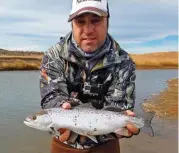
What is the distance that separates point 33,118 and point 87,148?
664 millimetres

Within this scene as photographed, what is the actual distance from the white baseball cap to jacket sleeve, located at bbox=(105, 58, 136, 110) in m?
0.55

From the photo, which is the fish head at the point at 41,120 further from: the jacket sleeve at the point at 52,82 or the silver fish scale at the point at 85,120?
the jacket sleeve at the point at 52,82

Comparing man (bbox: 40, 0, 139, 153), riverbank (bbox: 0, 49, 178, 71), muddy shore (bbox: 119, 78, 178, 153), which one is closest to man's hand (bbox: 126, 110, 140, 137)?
man (bbox: 40, 0, 139, 153)

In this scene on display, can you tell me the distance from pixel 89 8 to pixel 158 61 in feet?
235

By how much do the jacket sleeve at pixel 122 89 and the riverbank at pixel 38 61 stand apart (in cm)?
3789

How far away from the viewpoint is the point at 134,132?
10.7 feet

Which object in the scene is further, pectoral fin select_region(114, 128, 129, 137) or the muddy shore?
the muddy shore

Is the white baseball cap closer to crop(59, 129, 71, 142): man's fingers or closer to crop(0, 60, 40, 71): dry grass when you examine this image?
crop(59, 129, 71, 142): man's fingers

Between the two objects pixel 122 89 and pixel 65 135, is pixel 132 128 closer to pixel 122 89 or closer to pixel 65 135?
pixel 122 89

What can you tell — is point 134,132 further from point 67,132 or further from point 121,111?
point 67,132

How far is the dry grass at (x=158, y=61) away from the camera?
2651 inches

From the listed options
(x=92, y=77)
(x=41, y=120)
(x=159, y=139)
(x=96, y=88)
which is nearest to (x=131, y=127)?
(x=96, y=88)

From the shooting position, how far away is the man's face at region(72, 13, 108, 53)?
327cm

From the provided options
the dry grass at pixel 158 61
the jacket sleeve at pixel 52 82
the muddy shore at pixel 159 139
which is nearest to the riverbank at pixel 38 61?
the dry grass at pixel 158 61
